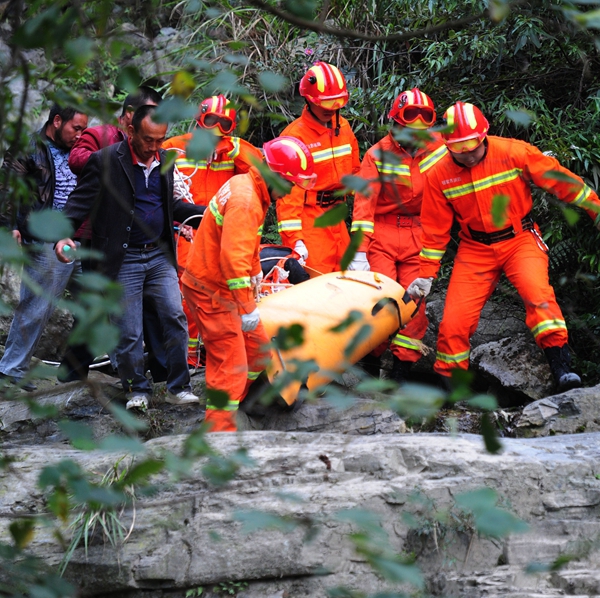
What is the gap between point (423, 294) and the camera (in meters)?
5.54

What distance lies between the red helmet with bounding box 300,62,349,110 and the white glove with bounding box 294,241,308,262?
101 centimetres

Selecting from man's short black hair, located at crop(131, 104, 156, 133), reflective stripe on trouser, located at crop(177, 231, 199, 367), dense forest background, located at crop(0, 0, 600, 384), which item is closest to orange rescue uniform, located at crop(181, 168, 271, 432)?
man's short black hair, located at crop(131, 104, 156, 133)

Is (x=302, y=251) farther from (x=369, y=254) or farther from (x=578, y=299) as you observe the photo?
(x=578, y=299)

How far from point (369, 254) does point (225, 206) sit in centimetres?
186

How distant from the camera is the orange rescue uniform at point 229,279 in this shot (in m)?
4.36

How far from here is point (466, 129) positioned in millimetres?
5141

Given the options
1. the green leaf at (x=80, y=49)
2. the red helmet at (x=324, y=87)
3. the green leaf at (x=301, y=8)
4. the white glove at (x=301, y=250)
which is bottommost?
the white glove at (x=301, y=250)

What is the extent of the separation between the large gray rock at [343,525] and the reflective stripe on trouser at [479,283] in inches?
60.9

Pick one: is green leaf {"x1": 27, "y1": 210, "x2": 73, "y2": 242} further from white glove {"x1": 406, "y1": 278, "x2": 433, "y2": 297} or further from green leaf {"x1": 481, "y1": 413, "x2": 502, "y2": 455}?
white glove {"x1": 406, "y1": 278, "x2": 433, "y2": 297}

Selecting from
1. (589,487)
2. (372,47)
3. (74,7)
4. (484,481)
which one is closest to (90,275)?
(74,7)

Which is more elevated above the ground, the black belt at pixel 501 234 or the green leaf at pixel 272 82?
the green leaf at pixel 272 82

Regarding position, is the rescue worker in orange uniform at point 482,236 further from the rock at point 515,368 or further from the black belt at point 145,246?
the black belt at point 145,246

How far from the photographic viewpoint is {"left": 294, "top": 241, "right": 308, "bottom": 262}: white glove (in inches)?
235

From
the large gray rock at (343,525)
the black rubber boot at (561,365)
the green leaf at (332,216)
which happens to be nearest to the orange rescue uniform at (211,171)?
the black rubber boot at (561,365)
